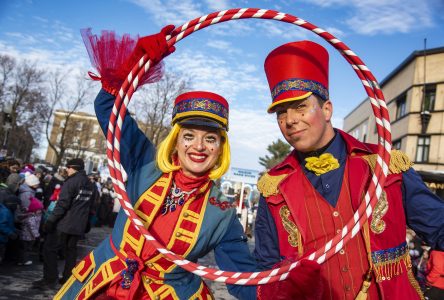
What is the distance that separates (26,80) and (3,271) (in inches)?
1153

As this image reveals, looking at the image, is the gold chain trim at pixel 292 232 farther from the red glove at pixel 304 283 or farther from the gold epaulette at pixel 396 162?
the gold epaulette at pixel 396 162

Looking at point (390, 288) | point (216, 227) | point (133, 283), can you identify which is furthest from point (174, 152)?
point (390, 288)

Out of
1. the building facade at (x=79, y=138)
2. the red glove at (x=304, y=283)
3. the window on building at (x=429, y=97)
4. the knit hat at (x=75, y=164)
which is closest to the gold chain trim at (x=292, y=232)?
the red glove at (x=304, y=283)

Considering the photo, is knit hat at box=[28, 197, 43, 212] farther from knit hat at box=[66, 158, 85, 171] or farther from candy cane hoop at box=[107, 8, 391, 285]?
candy cane hoop at box=[107, 8, 391, 285]

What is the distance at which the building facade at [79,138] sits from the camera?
107ft

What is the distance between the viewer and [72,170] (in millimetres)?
7117

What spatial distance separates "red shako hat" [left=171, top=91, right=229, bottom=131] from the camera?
114 inches

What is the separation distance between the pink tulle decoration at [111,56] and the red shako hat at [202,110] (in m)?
0.40

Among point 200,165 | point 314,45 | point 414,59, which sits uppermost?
point 414,59

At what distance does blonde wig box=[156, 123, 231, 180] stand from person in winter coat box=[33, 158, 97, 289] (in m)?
4.40

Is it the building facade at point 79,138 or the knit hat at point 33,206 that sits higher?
the building facade at point 79,138

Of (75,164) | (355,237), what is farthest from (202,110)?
(75,164)

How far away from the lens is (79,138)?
4891 cm

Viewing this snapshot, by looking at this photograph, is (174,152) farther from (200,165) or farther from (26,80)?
(26,80)
